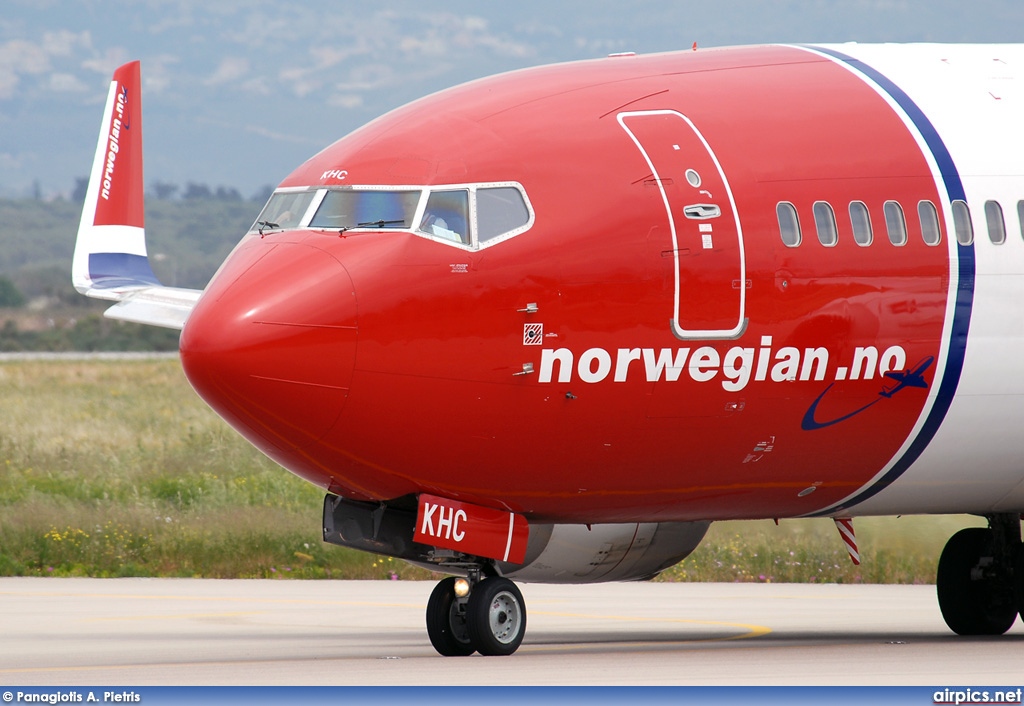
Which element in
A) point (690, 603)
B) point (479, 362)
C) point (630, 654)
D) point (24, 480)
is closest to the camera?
point (479, 362)

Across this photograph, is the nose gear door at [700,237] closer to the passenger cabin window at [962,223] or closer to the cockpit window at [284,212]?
the passenger cabin window at [962,223]

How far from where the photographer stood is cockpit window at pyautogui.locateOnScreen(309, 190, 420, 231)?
1418cm

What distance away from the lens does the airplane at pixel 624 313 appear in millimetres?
13852

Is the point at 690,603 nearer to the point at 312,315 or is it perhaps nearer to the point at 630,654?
the point at 630,654

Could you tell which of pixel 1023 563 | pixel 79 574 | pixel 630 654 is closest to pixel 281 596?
pixel 79 574

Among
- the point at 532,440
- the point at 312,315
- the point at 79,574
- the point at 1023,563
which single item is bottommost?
the point at 79,574

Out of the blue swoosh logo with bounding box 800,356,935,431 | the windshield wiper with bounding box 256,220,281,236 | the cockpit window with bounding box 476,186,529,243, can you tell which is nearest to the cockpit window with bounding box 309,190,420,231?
the windshield wiper with bounding box 256,220,281,236

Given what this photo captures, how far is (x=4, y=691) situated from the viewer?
13055 mm

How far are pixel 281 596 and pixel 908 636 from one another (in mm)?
8885

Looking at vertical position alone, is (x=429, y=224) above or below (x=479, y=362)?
above

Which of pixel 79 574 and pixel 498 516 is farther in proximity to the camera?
pixel 79 574

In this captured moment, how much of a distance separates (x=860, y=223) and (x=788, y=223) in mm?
703

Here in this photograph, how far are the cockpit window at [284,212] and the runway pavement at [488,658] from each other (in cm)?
363

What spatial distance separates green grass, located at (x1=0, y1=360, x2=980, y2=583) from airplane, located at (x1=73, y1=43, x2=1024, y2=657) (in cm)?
872
